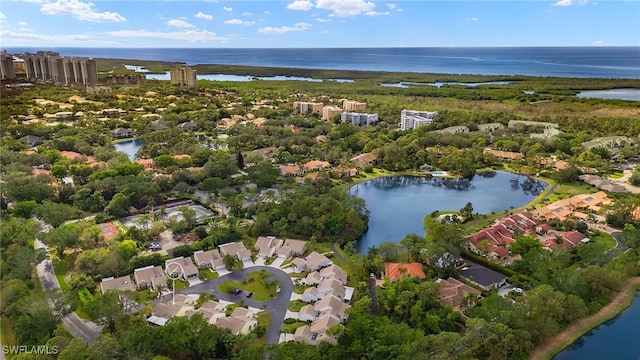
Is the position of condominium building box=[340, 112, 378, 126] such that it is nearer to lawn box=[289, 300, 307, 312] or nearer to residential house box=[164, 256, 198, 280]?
residential house box=[164, 256, 198, 280]

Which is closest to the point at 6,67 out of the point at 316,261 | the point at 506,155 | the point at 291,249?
the point at 291,249

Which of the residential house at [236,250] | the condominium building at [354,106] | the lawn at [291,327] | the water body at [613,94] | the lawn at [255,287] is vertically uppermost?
the water body at [613,94]

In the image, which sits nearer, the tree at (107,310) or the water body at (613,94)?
the tree at (107,310)

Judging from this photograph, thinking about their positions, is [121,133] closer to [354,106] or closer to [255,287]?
[354,106]

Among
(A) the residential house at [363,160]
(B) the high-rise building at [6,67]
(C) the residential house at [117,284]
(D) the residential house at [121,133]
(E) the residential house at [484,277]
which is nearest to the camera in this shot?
(C) the residential house at [117,284]

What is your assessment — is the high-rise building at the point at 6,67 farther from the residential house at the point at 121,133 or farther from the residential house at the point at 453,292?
the residential house at the point at 453,292

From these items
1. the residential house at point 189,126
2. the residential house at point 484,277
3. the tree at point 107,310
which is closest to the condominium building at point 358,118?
the residential house at point 189,126
